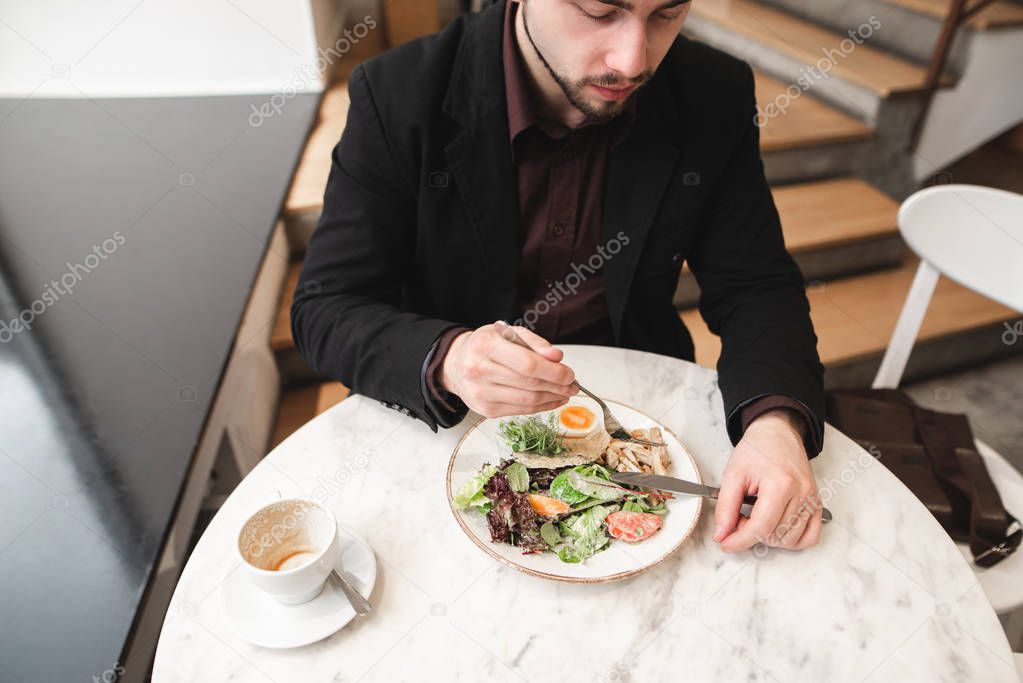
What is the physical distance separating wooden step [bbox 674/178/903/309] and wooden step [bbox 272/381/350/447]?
1.33 metres

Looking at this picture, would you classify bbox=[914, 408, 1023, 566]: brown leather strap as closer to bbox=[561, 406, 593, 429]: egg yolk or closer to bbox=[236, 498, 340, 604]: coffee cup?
bbox=[561, 406, 593, 429]: egg yolk

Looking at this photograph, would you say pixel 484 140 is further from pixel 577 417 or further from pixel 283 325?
pixel 283 325

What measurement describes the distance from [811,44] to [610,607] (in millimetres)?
3307

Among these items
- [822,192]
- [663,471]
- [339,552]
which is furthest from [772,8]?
[339,552]

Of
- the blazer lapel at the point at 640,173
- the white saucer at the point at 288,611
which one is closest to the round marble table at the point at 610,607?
the white saucer at the point at 288,611

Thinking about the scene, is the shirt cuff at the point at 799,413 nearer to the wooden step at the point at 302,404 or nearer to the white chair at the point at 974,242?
the white chair at the point at 974,242

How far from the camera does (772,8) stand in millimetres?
3865

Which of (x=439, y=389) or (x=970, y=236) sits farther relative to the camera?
(x=970, y=236)

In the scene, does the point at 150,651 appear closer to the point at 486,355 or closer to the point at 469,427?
the point at 469,427

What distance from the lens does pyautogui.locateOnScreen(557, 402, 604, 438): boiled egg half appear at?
1056 mm

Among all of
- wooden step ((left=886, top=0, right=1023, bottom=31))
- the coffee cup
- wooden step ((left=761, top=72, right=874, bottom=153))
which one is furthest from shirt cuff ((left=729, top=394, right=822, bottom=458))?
wooden step ((left=886, top=0, right=1023, bottom=31))

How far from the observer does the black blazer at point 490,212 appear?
1228 millimetres

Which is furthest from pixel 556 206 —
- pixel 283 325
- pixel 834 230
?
pixel 834 230

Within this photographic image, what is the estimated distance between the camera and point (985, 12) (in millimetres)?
2967
